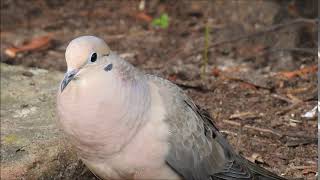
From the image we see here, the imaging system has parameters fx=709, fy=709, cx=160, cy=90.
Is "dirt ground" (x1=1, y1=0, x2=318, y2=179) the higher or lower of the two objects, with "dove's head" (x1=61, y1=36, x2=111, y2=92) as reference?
lower

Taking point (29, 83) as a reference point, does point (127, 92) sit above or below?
above

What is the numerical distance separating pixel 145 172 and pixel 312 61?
3.01 meters

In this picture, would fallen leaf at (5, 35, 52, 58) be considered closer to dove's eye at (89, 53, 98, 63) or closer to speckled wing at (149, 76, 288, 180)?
speckled wing at (149, 76, 288, 180)

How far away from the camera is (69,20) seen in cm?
720

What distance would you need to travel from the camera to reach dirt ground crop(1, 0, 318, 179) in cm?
483

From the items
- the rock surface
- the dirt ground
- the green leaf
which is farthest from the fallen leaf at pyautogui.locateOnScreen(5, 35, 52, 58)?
the rock surface

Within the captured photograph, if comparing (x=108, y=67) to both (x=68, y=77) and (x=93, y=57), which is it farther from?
(x=68, y=77)

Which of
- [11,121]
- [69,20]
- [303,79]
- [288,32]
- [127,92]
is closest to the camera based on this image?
[127,92]

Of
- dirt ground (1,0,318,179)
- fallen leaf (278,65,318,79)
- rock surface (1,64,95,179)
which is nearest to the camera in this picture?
rock surface (1,64,95,179)

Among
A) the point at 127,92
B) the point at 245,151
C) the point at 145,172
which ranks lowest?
the point at 245,151

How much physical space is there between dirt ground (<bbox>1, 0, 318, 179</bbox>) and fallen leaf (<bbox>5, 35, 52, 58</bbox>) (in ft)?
0.14

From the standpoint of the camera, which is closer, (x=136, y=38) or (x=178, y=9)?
(x=136, y=38)

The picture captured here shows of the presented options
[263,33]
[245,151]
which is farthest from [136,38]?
[245,151]

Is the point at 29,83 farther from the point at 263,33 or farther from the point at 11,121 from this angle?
the point at 263,33
